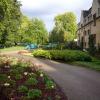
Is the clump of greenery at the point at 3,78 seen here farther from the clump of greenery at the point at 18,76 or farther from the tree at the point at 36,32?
the tree at the point at 36,32

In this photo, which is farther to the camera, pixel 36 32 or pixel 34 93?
pixel 36 32

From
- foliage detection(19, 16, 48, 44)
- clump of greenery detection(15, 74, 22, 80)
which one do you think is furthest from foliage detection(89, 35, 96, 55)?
foliage detection(19, 16, 48, 44)

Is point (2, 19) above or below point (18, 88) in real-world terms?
above

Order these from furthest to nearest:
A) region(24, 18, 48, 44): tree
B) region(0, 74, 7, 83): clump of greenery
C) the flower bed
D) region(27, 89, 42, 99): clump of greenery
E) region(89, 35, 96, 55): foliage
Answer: region(24, 18, 48, 44): tree < region(89, 35, 96, 55): foliage < region(0, 74, 7, 83): clump of greenery < the flower bed < region(27, 89, 42, 99): clump of greenery

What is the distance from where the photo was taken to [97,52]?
41.7m

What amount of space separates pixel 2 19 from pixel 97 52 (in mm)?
13770

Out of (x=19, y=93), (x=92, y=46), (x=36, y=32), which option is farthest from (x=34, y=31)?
(x=19, y=93)

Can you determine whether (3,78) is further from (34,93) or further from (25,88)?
(34,93)

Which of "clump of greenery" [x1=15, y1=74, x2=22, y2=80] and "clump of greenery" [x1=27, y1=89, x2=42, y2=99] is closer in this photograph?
"clump of greenery" [x1=27, y1=89, x2=42, y2=99]

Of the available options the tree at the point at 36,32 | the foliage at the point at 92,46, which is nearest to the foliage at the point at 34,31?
the tree at the point at 36,32

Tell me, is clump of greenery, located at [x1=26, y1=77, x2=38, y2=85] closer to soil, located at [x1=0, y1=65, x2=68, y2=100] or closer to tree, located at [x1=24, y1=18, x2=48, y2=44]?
soil, located at [x1=0, y1=65, x2=68, y2=100]

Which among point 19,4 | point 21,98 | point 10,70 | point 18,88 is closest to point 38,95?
point 21,98

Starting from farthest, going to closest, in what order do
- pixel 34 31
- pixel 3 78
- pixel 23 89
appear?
pixel 34 31 < pixel 3 78 < pixel 23 89

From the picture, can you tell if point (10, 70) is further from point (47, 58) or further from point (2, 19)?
point (2, 19)
